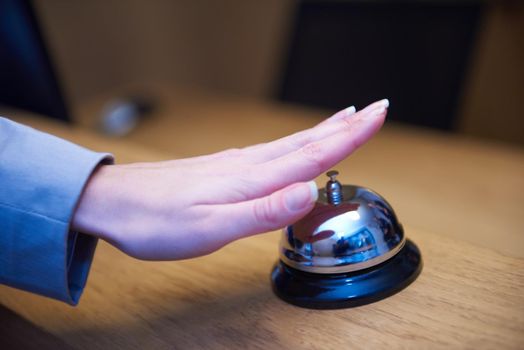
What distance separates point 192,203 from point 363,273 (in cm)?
14

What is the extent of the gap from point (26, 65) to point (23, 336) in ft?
2.45

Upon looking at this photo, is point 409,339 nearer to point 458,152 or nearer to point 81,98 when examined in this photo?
point 458,152

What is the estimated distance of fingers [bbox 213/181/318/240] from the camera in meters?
0.38

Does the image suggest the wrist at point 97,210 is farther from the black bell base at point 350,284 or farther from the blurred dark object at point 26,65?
the blurred dark object at point 26,65

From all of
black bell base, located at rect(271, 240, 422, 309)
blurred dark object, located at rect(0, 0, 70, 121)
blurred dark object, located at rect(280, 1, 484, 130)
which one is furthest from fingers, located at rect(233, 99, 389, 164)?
blurred dark object, located at rect(280, 1, 484, 130)

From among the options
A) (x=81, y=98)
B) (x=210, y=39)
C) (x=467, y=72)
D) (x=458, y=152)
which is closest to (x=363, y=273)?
(x=458, y=152)

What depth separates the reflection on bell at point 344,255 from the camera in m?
0.41

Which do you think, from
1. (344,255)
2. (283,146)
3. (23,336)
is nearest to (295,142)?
(283,146)

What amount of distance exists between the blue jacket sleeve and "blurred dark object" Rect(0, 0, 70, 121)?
0.66 m

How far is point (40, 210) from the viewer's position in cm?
42

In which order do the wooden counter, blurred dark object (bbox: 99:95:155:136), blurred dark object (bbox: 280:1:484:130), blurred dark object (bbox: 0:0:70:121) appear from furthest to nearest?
blurred dark object (bbox: 99:95:155:136), blurred dark object (bbox: 280:1:484:130), blurred dark object (bbox: 0:0:70:121), the wooden counter

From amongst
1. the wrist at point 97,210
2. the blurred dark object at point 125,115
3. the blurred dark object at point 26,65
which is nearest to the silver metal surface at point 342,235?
the wrist at point 97,210

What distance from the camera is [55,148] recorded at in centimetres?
45

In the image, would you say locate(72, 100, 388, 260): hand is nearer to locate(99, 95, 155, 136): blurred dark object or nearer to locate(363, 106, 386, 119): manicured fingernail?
locate(363, 106, 386, 119): manicured fingernail
